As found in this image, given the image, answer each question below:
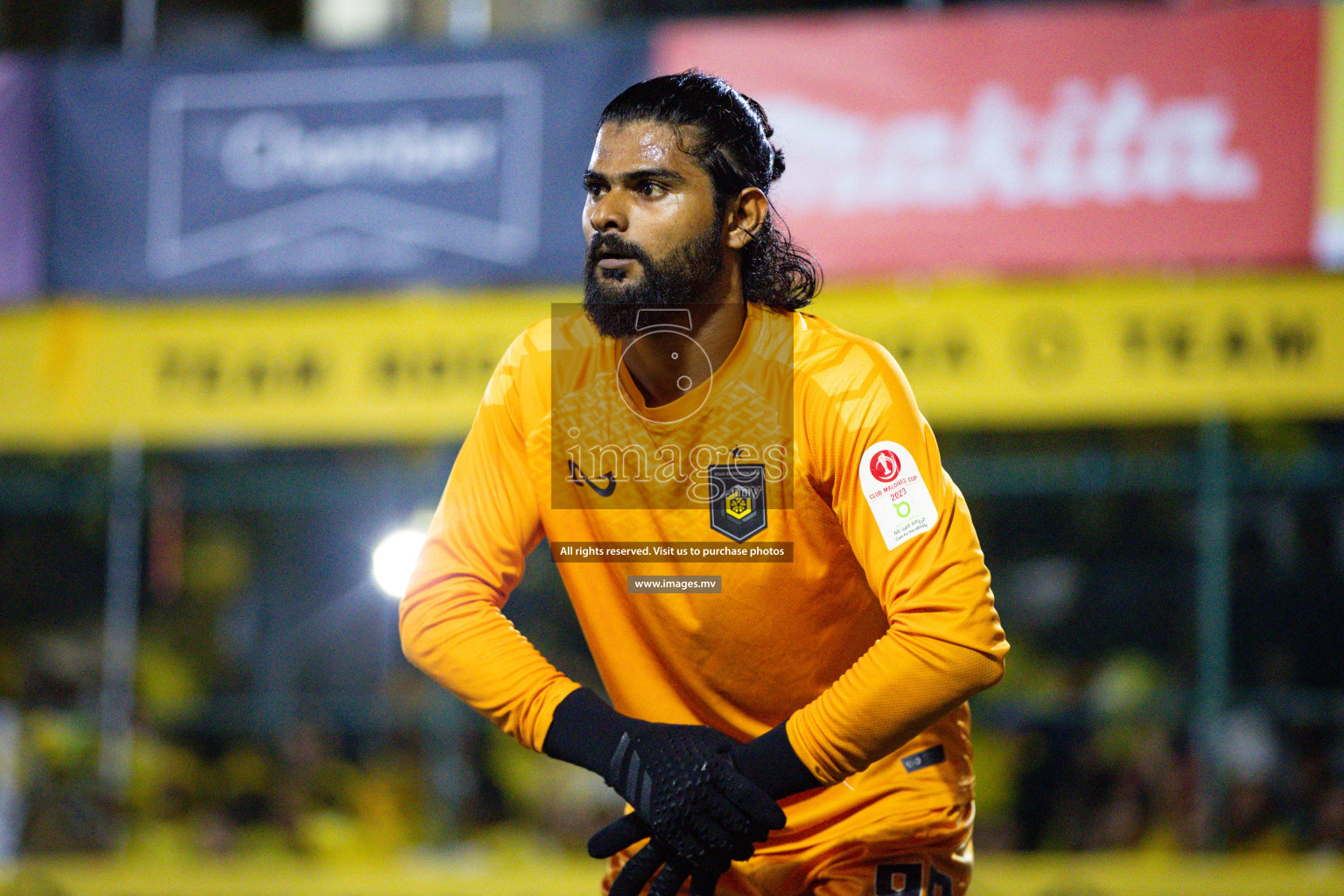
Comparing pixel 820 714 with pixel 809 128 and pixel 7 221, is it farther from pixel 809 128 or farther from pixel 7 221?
pixel 7 221

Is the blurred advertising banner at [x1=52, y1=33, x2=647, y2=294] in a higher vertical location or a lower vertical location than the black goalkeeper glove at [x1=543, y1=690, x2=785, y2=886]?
higher

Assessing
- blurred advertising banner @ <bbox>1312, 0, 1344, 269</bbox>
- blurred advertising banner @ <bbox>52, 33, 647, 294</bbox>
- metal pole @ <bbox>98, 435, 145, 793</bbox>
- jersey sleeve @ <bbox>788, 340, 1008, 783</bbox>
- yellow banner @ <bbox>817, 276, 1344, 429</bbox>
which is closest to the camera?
jersey sleeve @ <bbox>788, 340, 1008, 783</bbox>

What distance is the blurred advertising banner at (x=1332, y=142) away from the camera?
5.42 m

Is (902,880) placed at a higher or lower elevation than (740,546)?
lower

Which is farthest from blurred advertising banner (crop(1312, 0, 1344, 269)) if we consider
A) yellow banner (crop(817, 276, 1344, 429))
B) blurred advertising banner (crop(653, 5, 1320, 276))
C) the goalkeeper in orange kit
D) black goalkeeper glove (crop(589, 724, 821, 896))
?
black goalkeeper glove (crop(589, 724, 821, 896))

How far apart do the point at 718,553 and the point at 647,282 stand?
0.43m

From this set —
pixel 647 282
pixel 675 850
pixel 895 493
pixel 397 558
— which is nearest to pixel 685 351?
pixel 647 282

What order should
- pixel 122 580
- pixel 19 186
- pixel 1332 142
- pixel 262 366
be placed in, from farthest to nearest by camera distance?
pixel 122 580 < pixel 19 186 < pixel 262 366 < pixel 1332 142

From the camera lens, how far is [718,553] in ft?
7.26

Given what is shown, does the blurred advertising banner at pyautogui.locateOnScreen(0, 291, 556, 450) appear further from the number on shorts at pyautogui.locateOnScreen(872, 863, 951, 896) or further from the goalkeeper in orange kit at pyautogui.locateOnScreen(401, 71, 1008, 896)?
the number on shorts at pyautogui.locateOnScreen(872, 863, 951, 896)

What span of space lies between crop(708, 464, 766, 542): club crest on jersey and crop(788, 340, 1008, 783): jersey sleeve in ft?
0.43

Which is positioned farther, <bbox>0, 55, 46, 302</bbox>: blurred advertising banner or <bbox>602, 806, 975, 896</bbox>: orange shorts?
<bbox>0, 55, 46, 302</bbox>: blurred advertising banner

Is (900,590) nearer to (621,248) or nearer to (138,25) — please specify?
(621,248)

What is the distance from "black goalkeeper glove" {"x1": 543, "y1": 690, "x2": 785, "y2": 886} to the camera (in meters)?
1.96
